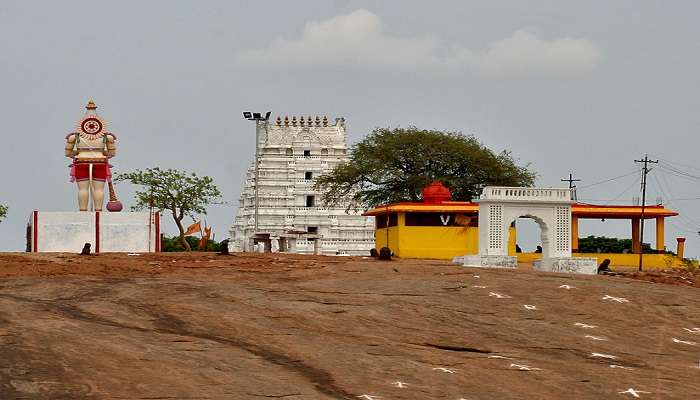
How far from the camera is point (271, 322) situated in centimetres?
3347

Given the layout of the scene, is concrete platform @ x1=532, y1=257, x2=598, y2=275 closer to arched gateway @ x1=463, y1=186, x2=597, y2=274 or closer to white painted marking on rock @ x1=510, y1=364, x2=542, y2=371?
arched gateway @ x1=463, y1=186, x2=597, y2=274

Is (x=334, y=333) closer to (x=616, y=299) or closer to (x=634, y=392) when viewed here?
(x=634, y=392)

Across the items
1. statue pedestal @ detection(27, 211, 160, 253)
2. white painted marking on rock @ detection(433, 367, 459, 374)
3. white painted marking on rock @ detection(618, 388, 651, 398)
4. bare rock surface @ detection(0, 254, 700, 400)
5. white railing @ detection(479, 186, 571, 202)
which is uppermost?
white railing @ detection(479, 186, 571, 202)

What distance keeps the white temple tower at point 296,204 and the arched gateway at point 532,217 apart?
53.4 m

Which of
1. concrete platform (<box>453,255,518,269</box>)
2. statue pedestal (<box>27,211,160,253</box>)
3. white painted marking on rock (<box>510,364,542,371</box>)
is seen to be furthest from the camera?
statue pedestal (<box>27,211,160,253</box>)

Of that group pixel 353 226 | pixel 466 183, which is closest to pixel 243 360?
pixel 466 183

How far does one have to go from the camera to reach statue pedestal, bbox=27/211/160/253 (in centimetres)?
6138

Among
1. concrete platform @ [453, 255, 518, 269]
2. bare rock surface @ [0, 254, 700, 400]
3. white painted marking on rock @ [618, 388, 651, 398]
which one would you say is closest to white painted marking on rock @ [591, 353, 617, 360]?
bare rock surface @ [0, 254, 700, 400]

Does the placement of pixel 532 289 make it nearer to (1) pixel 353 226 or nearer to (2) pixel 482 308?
(2) pixel 482 308

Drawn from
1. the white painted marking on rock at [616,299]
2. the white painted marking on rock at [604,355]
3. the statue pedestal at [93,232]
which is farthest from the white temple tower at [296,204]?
the white painted marking on rock at [604,355]

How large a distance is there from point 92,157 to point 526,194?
2424 centimetres

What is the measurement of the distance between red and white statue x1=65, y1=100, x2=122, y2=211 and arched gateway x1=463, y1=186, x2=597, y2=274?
20.9m

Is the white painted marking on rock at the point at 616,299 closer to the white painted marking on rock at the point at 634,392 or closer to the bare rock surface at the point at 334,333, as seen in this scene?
the bare rock surface at the point at 334,333

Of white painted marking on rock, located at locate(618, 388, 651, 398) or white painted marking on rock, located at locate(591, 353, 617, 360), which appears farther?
white painted marking on rock, located at locate(591, 353, 617, 360)
